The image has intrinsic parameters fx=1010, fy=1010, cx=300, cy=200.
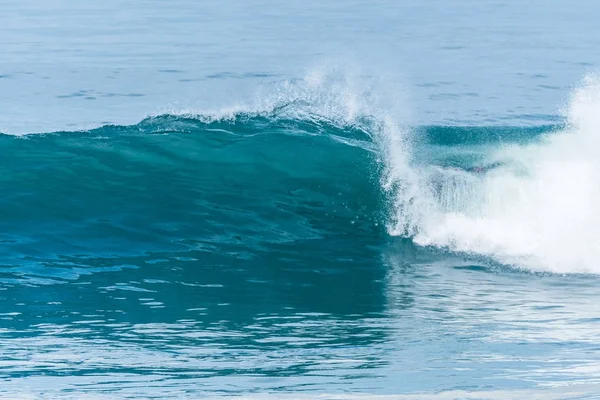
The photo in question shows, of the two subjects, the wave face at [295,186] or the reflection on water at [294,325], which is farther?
the wave face at [295,186]

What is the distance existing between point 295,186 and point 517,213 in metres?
2.99

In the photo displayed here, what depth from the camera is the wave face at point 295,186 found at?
11.6 m

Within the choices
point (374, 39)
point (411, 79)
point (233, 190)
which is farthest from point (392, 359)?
point (374, 39)

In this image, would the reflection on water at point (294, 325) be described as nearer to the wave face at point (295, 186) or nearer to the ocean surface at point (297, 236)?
the ocean surface at point (297, 236)

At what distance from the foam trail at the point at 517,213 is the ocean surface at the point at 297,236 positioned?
0.10 ft

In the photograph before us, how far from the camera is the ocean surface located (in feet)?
24.3

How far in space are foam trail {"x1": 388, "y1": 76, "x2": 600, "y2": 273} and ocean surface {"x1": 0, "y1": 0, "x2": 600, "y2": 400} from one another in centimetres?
3

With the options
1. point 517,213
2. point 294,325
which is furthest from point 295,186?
point 294,325

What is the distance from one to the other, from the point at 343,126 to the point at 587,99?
3853 millimetres

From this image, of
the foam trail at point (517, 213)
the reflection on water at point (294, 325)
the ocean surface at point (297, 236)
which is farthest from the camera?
the foam trail at point (517, 213)

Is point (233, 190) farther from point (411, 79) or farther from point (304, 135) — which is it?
point (411, 79)

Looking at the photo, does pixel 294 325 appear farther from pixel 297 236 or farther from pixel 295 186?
pixel 295 186

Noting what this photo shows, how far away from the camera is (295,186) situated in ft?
43.8

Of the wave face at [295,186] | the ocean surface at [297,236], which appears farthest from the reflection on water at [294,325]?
the wave face at [295,186]
